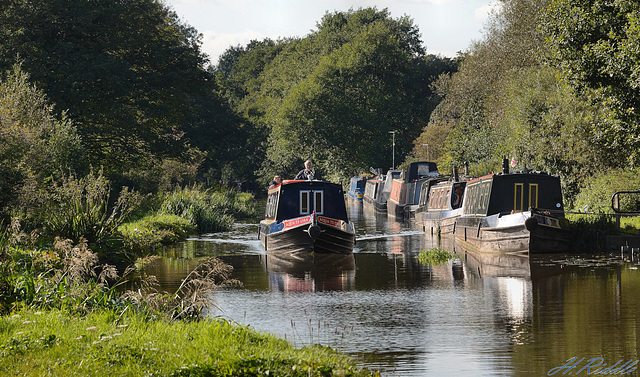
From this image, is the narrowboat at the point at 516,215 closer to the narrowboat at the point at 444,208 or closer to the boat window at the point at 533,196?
the boat window at the point at 533,196

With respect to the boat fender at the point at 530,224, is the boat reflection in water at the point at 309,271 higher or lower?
lower

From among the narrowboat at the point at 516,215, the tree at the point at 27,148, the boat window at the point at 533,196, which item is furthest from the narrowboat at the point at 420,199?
the tree at the point at 27,148

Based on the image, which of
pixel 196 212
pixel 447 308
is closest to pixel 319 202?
pixel 196 212

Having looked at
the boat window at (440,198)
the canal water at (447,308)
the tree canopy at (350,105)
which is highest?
the tree canopy at (350,105)

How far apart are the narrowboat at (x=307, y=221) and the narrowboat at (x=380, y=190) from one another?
2543 cm

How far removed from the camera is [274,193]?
23.8 metres

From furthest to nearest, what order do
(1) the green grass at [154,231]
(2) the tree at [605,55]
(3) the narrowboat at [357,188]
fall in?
(3) the narrowboat at [357,188] → (1) the green grass at [154,231] → (2) the tree at [605,55]

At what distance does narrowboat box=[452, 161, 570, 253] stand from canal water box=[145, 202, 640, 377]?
613mm

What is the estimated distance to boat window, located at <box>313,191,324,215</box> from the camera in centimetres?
2262

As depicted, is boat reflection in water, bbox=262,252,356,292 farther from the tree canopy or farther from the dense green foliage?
the tree canopy

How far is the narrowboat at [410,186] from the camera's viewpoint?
134ft

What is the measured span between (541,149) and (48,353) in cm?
2581

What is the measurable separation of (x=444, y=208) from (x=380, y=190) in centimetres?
2221

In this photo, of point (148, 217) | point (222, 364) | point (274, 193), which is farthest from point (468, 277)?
point (148, 217)
